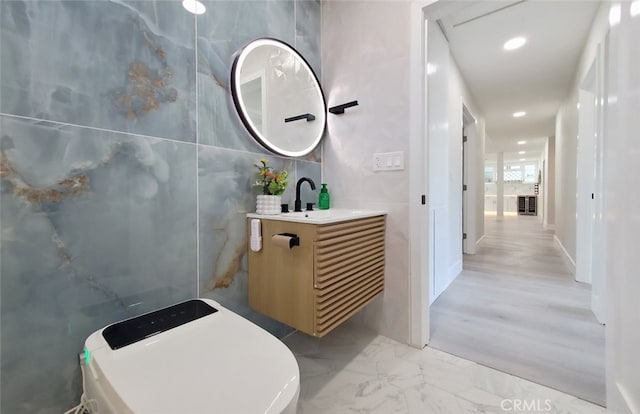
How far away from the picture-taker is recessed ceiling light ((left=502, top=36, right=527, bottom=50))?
8.14 feet

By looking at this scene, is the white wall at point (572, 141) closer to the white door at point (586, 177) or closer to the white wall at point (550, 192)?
the white door at point (586, 177)

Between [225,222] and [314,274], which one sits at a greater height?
[225,222]

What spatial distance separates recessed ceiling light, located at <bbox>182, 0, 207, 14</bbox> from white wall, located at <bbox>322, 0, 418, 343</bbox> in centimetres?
91

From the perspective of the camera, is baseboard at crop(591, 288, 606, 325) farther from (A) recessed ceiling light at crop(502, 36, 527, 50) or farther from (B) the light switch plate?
(A) recessed ceiling light at crop(502, 36, 527, 50)

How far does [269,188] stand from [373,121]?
0.80 metres

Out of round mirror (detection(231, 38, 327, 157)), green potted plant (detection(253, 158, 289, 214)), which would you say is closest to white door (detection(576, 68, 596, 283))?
round mirror (detection(231, 38, 327, 157))

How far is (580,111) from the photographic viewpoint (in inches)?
103

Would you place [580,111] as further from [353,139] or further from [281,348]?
[281,348]

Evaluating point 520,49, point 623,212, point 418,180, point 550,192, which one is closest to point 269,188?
point 418,180

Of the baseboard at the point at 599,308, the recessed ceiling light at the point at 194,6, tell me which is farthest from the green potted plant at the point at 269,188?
the baseboard at the point at 599,308

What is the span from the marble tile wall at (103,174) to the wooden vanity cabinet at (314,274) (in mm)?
188

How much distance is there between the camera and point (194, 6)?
1139 mm

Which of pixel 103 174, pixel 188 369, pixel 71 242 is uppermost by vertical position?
pixel 103 174
